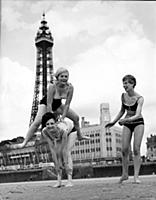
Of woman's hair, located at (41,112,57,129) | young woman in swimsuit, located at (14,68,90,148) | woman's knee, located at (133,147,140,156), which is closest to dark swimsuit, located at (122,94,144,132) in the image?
woman's knee, located at (133,147,140,156)

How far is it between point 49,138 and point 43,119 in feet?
1.09

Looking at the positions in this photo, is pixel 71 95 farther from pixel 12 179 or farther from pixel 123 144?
pixel 12 179

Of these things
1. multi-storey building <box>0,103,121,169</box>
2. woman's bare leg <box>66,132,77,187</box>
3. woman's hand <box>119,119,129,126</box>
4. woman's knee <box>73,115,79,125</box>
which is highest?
multi-storey building <box>0,103,121,169</box>

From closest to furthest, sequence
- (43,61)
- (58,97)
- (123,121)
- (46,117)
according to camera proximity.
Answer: (46,117) < (58,97) < (123,121) < (43,61)

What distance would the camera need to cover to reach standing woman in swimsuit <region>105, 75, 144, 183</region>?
6.61 metres

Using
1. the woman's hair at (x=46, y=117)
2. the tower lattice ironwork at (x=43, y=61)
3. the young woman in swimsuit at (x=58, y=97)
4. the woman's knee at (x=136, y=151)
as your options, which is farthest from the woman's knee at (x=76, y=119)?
the tower lattice ironwork at (x=43, y=61)

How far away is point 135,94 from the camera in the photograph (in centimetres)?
694

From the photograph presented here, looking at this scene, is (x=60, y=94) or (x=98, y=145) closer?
(x=60, y=94)

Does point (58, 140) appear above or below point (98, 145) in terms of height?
below

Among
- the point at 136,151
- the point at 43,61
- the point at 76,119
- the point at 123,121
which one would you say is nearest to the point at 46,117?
the point at 76,119

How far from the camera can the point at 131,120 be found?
21.3 feet

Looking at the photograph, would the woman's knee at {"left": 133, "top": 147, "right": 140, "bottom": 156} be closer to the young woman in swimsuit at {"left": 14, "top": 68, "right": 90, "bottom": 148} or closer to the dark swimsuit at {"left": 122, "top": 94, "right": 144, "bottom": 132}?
the dark swimsuit at {"left": 122, "top": 94, "right": 144, "bottom": 132}

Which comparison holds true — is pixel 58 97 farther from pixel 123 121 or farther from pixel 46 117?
pixel 123 121

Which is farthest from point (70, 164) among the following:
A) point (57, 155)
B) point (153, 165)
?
point (153, 165)
